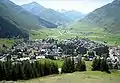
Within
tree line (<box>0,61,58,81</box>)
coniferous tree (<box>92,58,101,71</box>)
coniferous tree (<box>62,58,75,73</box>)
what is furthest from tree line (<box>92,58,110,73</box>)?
tree line (<box>0,61,58,81</box>)

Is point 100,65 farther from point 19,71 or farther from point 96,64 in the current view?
point 19,71

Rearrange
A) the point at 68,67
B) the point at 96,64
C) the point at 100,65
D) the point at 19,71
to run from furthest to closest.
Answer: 1. the point at 96,64
2. the point at 100,65
3. the point at 68,67
4. the point at 19,71

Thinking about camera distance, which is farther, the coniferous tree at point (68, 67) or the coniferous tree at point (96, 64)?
the coniferous tree at point (96, 64)

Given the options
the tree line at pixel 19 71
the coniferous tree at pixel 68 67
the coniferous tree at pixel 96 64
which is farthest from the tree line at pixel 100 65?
the tree line at pixel 19 71

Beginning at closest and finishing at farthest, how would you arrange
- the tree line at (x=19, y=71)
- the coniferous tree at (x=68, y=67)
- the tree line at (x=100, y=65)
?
the tree line at (x=19, y=71) → the coniferous tree at (x=68, y=67) → the tree line at (x=100, y=65)

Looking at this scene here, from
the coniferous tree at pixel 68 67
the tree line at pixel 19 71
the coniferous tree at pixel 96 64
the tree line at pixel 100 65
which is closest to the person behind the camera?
the tree line at pixel 19 71

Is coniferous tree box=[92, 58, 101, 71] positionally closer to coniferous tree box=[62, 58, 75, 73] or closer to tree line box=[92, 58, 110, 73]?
tree line box=[92, 58, 110, 73]

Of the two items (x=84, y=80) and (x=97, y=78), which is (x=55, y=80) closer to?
(x=84, y=80)

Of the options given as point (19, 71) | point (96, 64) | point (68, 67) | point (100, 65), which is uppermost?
point (96, 64)

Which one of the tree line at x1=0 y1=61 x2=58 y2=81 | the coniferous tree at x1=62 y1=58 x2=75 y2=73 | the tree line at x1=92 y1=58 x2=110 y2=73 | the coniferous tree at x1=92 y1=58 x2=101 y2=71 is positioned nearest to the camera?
the tree line at x1=0 y1=61 x2=58 y2=81

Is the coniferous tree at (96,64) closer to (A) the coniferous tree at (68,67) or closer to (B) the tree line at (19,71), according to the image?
(A) the coniferous tree at (68,67)

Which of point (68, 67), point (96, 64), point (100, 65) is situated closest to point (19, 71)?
point (68, 67)
